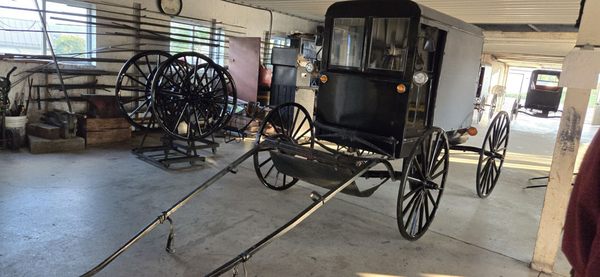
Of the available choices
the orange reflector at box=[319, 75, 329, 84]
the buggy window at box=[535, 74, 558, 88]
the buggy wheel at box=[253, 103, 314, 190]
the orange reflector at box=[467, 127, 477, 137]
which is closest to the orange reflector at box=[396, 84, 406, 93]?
the orange reflector at box=[319, 75, 329, 84]

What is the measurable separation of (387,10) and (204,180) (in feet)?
8.86

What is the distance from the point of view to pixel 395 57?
10.7 feet

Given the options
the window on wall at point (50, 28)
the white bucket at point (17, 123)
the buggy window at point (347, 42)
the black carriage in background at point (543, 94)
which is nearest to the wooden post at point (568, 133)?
the buggy window at point (347, 42)

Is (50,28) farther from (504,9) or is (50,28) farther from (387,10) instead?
(504,9)

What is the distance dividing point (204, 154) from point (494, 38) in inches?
260

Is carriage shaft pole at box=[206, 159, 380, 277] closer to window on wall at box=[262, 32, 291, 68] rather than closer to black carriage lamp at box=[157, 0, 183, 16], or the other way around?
black carriage lamp at box=[157, 0, 183, 16]

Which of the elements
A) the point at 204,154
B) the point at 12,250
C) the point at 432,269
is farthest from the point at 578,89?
the point at 204,154

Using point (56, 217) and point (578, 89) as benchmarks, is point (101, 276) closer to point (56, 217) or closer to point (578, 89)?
point (56, 217)

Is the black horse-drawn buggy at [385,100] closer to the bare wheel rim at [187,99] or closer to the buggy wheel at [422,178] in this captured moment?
the buggy wheel at [422,178]

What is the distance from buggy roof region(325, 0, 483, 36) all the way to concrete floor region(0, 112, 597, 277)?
184 cm

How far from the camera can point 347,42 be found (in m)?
3.52

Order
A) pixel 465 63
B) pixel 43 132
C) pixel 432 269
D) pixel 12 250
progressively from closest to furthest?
pixel 12 250 → pixel 432 269 → pixel 465 63 → pixel 43 132

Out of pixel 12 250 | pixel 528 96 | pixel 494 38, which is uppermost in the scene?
pixel 494 38

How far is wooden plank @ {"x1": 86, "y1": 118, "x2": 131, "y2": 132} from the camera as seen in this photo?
224 inches
